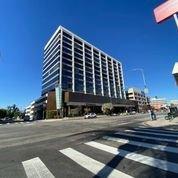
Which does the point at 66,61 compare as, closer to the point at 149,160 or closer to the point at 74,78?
the point at 74,78

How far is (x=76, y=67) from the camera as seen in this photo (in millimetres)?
95188

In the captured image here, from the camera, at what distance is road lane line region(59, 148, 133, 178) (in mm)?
4938

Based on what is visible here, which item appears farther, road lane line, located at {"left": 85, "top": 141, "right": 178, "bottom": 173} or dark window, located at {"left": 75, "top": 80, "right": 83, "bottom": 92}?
dark window, located at {"left": 75, "top": 80, "right": 83, "bottom": 92}

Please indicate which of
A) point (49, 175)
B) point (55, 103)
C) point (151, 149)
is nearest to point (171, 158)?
point (151, 149)

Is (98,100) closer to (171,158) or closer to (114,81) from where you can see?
(114,81)

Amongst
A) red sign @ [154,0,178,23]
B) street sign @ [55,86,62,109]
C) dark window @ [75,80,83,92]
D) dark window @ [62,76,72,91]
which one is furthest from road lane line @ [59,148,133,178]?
dark window @ [75,80,83,92]

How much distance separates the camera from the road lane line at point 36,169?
5.01 m

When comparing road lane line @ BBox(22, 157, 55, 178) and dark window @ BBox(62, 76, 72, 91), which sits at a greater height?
dark window @ BBox(62, 76, 72, 91)

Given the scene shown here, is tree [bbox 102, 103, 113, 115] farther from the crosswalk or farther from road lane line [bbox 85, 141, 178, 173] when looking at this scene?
road lane line [bbox 85, 141, 178, 173]

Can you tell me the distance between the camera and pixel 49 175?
5.02m

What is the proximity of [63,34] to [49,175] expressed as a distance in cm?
9210

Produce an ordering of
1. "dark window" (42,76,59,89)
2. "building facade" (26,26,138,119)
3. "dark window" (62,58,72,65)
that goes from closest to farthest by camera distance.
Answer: "building facade" (26,26,138,119)
"dark window" (42,76,59,89)
"dark window" (62,58,72,65)

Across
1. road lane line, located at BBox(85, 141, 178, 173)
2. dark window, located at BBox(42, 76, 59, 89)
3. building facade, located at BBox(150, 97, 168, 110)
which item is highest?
dark window, located at BBox(42, 76, 59, 89)

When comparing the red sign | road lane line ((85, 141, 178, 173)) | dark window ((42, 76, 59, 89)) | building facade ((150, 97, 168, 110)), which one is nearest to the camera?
the red sign
